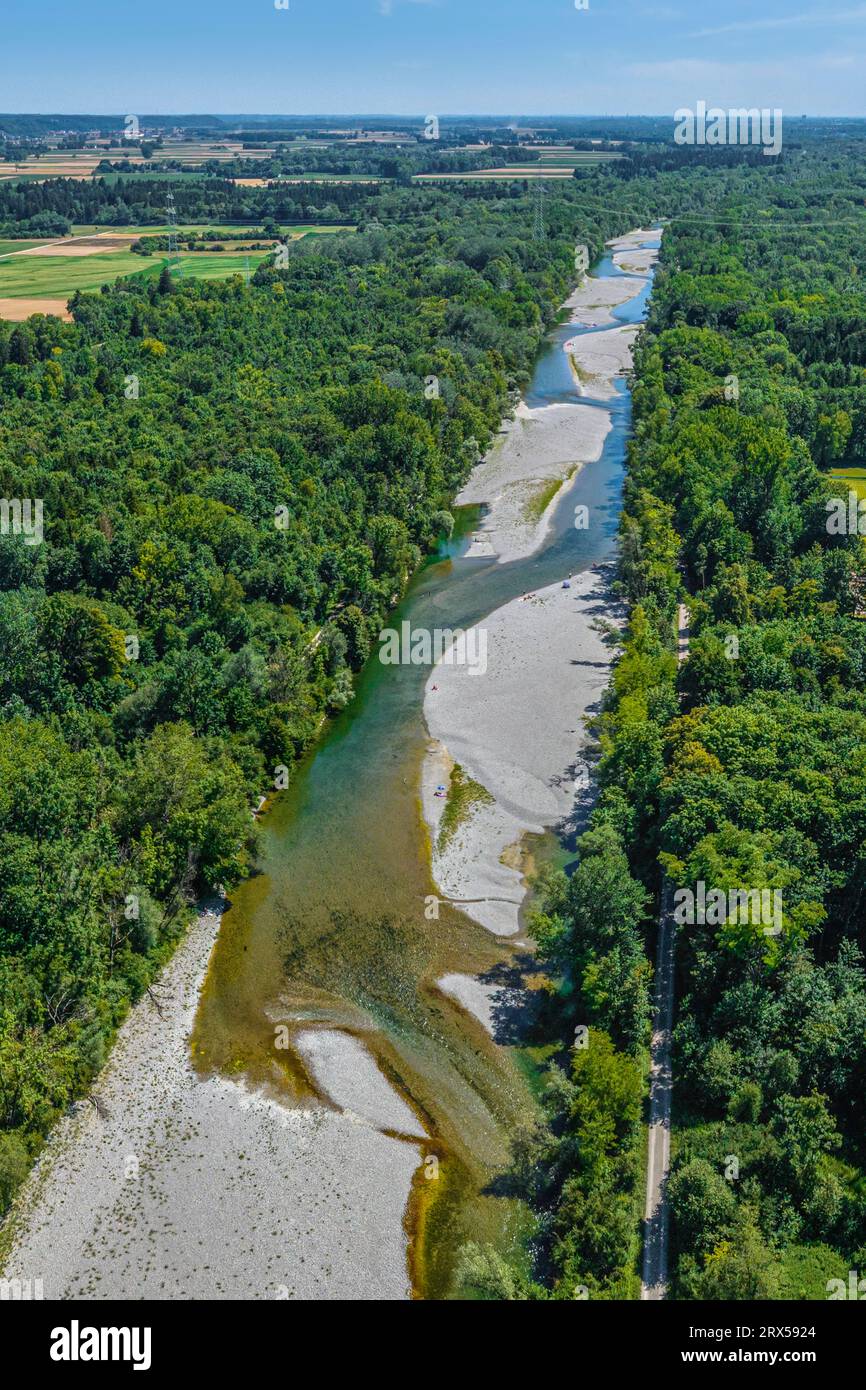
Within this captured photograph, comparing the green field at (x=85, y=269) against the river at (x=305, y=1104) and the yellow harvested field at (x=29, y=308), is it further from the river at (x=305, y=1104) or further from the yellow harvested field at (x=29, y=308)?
the river at (x=305, y=1104)

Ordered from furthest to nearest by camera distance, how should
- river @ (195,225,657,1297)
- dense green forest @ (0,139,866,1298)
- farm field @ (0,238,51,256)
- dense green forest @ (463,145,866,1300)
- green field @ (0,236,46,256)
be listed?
green field @ (0,236,46,256), farm field @ (0,238,51,256), river @ (195,225,657,1297), dense green forest @ (0,139,866,1298), dense green forest @ (463,145,866,1300)

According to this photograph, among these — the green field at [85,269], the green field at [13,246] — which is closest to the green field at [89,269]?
the green field at [85,269]

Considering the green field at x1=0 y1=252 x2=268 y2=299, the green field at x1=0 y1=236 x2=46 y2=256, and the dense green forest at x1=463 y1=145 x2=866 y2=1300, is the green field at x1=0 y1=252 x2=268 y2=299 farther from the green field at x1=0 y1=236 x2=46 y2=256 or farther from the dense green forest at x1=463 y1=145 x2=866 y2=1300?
the dense green forest at x1=463 y1=145 x2=866 y2=1300

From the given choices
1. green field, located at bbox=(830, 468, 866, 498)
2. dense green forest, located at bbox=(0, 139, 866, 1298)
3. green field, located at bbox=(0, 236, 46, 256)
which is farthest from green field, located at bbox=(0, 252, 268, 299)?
green field, located at bbox=(830, 468, 866, 498)

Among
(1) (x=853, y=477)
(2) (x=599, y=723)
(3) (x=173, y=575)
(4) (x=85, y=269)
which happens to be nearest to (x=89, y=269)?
(4) (x=85, y=269)

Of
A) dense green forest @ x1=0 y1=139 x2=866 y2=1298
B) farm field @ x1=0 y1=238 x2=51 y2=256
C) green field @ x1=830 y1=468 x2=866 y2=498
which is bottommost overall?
dense green forest @ x1=0 y1=139 x2=866 y2=1298
